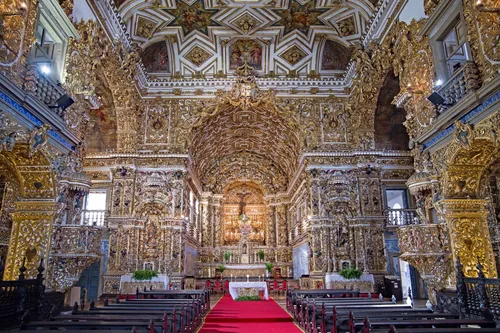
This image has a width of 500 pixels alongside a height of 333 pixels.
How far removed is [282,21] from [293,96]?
11.5 ft

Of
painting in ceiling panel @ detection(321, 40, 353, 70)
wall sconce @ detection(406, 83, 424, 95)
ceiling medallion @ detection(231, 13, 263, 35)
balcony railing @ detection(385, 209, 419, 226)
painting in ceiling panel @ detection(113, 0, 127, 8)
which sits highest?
ceiling medallion @ detection(231, 13, 263, 35)

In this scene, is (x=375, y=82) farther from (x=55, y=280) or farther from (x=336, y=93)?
(x=55, y=280)

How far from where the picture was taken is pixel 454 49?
9.67 metres

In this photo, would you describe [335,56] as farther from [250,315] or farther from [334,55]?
[250,315]

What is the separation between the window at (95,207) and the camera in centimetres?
1836

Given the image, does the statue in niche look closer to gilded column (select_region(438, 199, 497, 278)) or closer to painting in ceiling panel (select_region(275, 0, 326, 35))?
painting in ceiling panel (select_region(275, 0, 326, 35))

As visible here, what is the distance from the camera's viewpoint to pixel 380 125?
2006 centimetres

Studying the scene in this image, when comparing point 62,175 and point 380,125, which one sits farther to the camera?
point 380,125

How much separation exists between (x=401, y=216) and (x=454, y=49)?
10.4 meters

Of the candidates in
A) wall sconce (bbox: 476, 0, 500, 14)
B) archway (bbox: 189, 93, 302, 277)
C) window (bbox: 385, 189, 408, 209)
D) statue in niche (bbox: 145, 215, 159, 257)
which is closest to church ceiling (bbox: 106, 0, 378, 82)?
archway (bbox: 189, 93, 302, 277)

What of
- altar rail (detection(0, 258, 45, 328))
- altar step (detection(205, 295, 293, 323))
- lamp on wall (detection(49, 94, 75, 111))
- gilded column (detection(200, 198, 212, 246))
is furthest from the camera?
gilded column (detection(200, 198, 212, 246))

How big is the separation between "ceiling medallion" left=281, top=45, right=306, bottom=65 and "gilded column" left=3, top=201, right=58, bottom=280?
13039 mm

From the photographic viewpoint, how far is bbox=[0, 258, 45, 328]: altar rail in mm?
7066


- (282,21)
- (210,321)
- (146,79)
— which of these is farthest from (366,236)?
(146,79)
